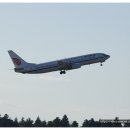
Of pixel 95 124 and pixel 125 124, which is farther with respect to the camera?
pixel 95 124

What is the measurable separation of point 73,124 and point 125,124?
16.4m

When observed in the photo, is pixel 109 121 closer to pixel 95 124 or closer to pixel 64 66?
pixel 95 124

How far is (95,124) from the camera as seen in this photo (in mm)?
198750

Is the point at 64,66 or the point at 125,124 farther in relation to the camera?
the point at 64,66

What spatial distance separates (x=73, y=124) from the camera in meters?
195

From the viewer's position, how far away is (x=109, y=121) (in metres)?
191

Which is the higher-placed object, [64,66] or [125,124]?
[64,66]

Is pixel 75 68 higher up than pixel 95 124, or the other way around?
pixel 75 68

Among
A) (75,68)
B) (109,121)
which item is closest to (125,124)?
(109,121)

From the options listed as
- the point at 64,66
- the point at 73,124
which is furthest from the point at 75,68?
the point at 73,124

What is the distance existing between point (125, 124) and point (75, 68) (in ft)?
78.2

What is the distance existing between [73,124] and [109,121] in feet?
35.4

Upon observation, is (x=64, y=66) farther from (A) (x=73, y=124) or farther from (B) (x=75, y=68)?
(A) (x=73, y=124)

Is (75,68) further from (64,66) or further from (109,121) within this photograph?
(109,121)
